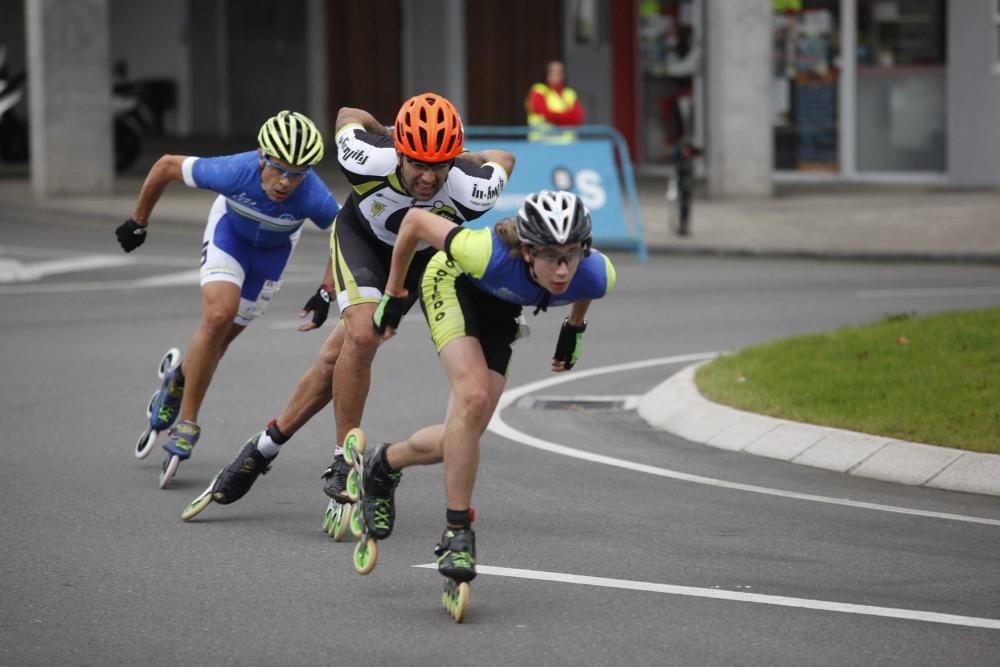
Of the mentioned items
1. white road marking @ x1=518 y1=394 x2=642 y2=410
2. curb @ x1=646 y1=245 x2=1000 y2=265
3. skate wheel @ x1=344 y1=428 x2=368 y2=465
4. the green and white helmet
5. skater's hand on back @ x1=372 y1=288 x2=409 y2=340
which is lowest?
white road marking @ x1=518 y1=394 x2=642 y2=410

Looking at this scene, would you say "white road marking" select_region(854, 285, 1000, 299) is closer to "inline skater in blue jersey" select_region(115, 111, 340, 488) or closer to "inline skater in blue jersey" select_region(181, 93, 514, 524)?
"inline skater in blue jersey" select_region(115, 111, 340, 488)

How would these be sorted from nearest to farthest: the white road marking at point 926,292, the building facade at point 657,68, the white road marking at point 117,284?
the white road marking at point 926,292 → the white road marking at point 117,284 → the building facade at point 657,68

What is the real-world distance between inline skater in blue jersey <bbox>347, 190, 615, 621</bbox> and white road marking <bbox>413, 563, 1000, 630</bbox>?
52cm

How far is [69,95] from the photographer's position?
92.7ft

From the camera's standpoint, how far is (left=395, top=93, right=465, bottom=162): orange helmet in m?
7.83

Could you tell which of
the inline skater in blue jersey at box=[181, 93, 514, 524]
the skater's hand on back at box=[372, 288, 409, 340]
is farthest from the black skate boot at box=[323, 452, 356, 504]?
the skater's hand on back at box=[372, 288, 409, 340]

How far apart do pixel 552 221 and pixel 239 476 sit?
7.96 feet

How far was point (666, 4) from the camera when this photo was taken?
32.0 metres

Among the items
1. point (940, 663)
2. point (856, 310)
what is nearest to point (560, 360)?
point (940, 663)

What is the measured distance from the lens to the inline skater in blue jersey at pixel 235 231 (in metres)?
9.08

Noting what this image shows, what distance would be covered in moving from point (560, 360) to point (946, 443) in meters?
2.95

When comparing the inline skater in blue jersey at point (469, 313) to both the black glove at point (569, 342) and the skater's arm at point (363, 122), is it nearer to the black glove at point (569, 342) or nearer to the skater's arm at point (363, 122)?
the black glove at point (569, 342)

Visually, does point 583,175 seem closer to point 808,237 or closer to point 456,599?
point 808,237

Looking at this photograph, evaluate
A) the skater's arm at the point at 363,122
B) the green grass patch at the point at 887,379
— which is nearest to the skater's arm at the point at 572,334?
the skater's arm at the point at 363,122
